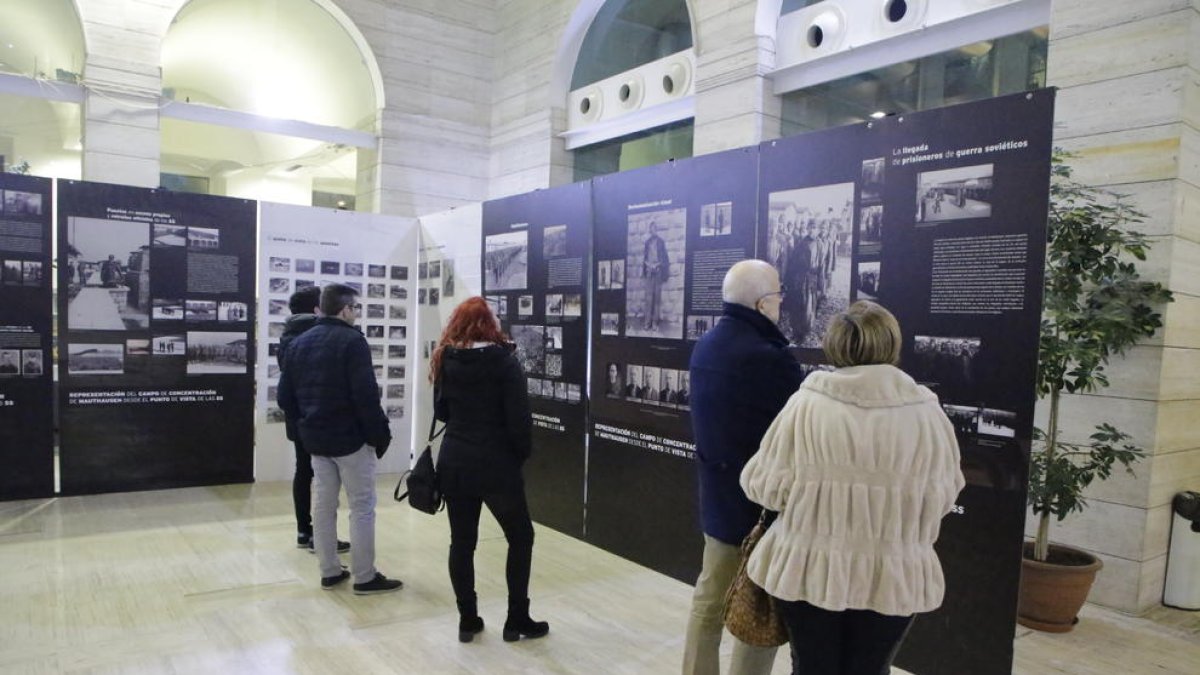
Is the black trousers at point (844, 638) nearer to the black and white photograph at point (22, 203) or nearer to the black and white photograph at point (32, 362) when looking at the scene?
the black and white photograph at point (32, 362)

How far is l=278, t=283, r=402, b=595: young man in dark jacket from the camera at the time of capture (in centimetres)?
421

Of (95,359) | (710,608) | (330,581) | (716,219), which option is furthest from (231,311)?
(710,608)

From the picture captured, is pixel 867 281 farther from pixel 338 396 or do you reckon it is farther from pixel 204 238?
pixel 204 238

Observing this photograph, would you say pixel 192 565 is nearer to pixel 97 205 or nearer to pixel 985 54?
pixel 97 205

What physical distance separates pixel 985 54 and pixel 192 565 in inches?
249

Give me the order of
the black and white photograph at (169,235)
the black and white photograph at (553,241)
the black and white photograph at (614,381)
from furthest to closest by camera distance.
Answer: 1. the black and white photograph at (169,235)
2. the black and white photograph at (553,241)
3. the black and white photograph at (614,381)

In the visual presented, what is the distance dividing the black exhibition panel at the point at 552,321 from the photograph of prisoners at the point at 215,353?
2.55 metres

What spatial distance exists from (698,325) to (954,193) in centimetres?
167

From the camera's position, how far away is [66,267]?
6426mm

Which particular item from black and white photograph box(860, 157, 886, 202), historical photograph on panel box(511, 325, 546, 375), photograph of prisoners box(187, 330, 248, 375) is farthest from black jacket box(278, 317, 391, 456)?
photograph of prisoners box(187, 330, 248, 375)

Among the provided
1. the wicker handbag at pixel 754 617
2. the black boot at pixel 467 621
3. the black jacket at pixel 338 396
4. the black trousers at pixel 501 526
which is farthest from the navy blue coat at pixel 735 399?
the black jacket at pixel 338 396

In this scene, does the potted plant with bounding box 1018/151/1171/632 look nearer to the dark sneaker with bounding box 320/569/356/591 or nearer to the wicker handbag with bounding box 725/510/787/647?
the wicker handbag with bounding box 725/510/787/647

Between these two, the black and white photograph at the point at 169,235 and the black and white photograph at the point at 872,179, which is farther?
the black and white photograph at the point at 169,235

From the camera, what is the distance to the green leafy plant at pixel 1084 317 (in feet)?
13.5
